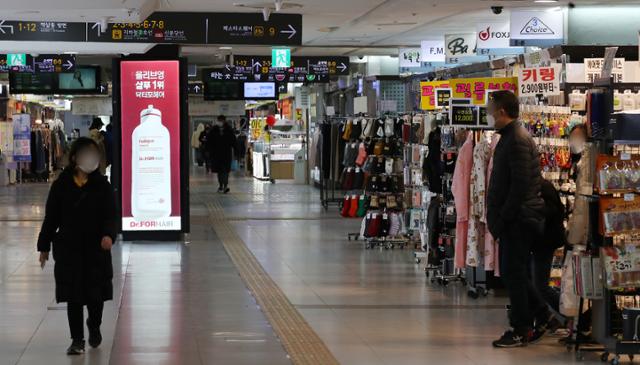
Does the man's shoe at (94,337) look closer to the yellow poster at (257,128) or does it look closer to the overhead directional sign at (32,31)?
the overhead directional sign at (32,31)

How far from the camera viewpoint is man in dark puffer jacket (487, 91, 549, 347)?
27.2 feet

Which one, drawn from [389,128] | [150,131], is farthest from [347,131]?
[150,131]

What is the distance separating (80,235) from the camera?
8.15 metres

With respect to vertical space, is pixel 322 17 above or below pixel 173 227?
above

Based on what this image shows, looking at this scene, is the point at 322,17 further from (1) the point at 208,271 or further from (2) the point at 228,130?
(2) the point at 228,130

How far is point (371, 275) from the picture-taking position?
12.8m

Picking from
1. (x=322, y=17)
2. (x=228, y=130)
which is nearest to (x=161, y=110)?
(x=322, y=17)

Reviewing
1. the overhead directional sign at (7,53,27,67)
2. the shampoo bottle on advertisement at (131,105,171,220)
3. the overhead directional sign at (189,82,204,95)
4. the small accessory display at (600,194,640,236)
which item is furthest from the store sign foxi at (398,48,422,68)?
the overhead directional sign at (189,82,204,95)

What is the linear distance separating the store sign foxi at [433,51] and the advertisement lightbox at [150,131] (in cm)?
581

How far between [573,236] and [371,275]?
4.75 meters

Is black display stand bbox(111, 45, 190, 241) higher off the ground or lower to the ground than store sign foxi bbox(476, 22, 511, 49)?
lower

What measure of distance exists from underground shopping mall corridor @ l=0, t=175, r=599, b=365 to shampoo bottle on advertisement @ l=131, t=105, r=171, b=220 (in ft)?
2.07

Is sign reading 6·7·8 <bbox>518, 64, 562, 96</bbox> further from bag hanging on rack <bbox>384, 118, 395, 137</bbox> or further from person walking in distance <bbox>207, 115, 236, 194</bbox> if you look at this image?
person walking in distance <bbox>207, 115, 236, 194</bbox>

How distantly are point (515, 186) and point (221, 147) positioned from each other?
21.8 m
